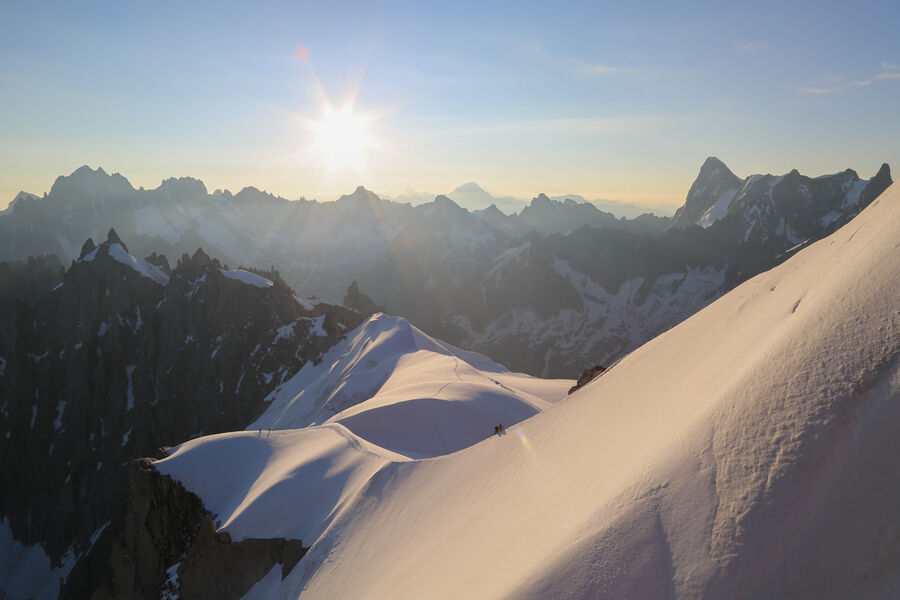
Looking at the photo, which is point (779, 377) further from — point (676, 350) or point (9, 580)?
point (9, 580)

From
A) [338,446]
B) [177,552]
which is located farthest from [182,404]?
[338,446]

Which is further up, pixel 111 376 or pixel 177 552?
pixel 111 376

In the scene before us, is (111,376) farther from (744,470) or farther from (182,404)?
(744,470)

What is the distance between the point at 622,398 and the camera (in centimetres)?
1385

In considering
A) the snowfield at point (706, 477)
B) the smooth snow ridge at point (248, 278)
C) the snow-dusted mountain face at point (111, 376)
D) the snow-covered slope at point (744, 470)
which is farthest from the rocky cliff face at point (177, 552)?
the smooth snow ridge at point (248, 278)

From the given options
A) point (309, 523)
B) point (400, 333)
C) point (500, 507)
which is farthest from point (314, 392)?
point (500, 507)

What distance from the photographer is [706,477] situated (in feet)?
27.1

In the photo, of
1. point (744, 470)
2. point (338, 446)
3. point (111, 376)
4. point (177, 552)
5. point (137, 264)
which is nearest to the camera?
point (744, 470)

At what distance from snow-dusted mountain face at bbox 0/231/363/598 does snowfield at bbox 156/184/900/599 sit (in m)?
81.3

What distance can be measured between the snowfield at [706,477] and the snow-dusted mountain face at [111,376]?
81.3 m

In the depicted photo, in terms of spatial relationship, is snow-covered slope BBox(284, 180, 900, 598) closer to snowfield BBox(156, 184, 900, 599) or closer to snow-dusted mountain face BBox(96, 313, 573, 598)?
snowfield BBox(156, 184, 900, 599)

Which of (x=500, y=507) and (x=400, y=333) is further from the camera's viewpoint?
(x=400, y=333)

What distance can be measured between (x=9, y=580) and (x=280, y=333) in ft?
245

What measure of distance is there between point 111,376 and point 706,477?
141574 millimetres
